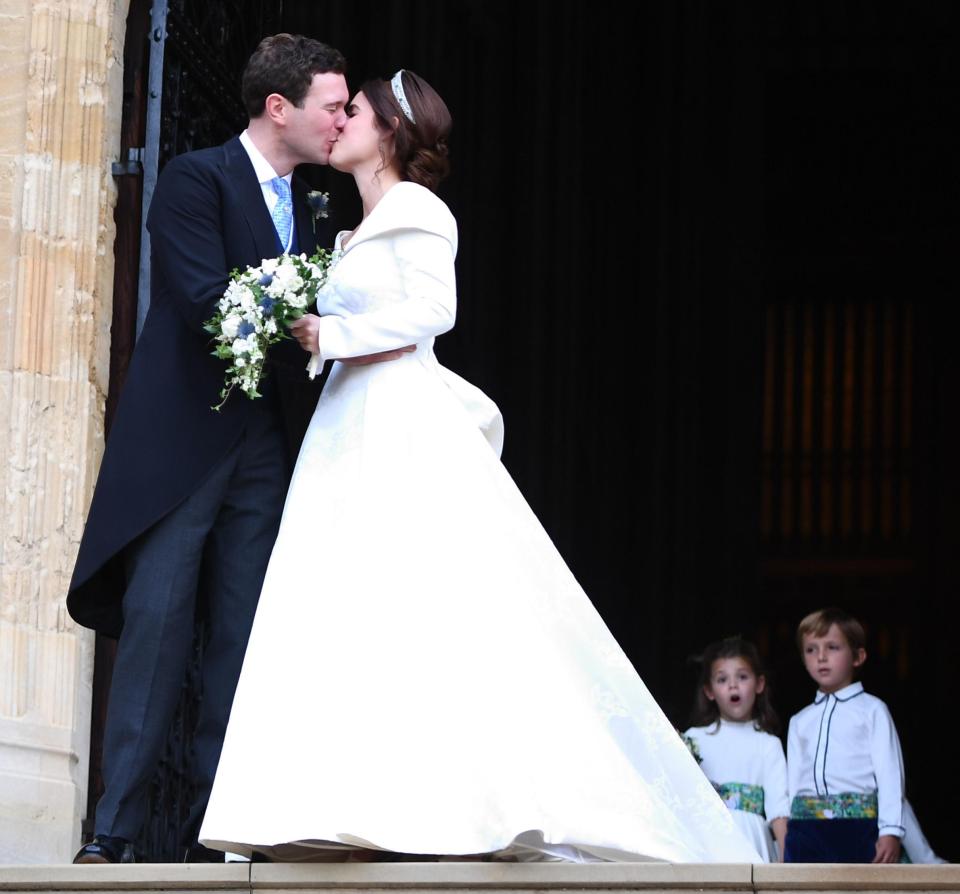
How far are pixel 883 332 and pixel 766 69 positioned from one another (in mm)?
1900

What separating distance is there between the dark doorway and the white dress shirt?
143 inches

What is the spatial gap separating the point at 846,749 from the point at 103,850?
289 centimetres

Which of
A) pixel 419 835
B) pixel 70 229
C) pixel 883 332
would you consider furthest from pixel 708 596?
pixel 419 835

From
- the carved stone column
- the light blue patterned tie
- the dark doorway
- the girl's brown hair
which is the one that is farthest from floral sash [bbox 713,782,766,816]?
the dark doorway

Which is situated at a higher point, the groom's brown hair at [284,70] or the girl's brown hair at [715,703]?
the groom's brown hair at [284,70]

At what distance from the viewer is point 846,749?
6418 mm

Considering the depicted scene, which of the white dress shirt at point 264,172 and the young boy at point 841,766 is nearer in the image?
the white dress shirt at point 264,172

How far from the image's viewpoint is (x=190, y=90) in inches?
231

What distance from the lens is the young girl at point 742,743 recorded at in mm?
6534

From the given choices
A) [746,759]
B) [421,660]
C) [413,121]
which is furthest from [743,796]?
[413,121]

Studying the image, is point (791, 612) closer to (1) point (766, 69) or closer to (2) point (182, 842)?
(1) point (766, 69)

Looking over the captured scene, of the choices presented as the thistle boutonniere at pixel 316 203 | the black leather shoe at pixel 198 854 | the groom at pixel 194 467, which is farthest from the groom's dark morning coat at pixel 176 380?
the black leather shoe at pixel 198 854

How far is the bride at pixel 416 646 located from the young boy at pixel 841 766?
177 cm

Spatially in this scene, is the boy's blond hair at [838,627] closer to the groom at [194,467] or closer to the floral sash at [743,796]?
the floral sash at [743,796]
